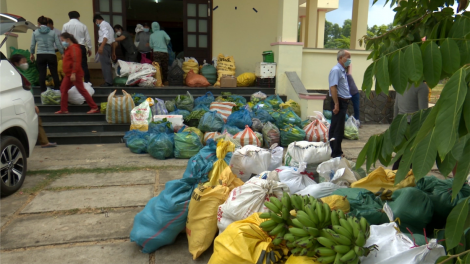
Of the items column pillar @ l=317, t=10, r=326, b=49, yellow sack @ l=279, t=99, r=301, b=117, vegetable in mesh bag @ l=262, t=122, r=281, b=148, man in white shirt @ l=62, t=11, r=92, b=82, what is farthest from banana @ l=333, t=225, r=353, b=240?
column pillar @ l=317, t=10, r=326, b=49

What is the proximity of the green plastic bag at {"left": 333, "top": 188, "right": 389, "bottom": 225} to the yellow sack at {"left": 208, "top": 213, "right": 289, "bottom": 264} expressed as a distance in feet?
2.36

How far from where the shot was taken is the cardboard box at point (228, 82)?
971cm

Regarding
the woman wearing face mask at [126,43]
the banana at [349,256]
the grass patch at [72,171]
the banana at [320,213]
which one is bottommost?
the grass patch at [72,171]

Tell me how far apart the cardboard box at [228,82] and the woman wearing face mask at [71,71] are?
3.50 meters

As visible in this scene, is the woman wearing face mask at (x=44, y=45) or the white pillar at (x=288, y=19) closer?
the woman wearing face mask at (x=44, y=45)

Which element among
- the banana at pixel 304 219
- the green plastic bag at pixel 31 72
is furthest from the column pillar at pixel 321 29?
the banana at pixel 304 219

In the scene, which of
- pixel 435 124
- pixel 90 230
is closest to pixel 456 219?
pixel 435 124

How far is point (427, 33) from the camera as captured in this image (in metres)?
2.22

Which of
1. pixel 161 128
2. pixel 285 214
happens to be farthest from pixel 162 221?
pixel 161 128

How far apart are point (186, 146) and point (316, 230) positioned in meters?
4.36

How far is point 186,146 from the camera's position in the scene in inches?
248

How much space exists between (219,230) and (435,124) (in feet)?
7.17

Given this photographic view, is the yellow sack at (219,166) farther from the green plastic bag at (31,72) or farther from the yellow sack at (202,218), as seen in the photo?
the green plastic bag at (31,72)

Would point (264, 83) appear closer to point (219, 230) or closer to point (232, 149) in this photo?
point (232, 149)
